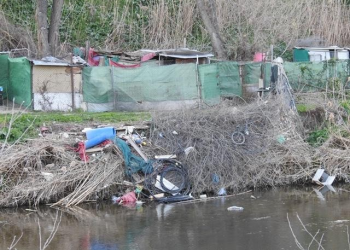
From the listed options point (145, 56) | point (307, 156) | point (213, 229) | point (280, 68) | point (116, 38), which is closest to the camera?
point (213, 229)

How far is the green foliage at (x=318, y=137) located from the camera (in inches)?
829

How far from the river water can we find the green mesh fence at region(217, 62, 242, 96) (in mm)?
6917

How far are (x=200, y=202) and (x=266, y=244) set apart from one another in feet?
14.1

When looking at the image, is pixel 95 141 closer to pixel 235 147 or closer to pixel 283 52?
pixel 235 147

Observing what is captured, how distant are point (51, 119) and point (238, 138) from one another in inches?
226

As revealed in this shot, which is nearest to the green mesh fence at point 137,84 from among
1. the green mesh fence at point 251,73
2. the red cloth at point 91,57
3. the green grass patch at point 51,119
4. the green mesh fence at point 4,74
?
the green grass patch at point 51,119

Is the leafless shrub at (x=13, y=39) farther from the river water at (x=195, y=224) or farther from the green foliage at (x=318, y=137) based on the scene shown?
the river water at (x=195, y=224)

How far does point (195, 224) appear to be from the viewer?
1573cm

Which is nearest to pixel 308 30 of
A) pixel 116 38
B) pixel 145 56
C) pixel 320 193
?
pixel 116 38

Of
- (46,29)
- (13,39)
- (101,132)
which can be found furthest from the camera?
(13,39)

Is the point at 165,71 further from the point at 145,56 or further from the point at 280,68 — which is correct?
the point at 280,68

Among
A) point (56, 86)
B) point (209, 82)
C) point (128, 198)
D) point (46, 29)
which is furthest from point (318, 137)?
point (46, 29)

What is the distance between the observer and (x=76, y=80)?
24.6 meters

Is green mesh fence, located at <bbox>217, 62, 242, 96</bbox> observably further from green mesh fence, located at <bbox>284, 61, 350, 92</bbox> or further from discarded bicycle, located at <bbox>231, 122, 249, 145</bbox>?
discarded bicycle, located at <bbox>231, 122, 249, 145</bbox>
